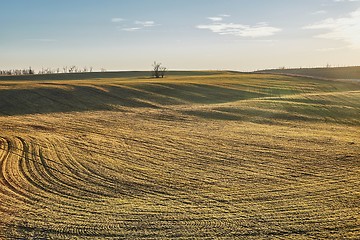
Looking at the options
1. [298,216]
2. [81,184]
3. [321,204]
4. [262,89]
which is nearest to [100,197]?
[81,184]

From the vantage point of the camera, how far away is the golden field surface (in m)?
11.5

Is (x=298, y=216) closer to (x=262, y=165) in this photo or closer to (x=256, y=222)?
(x=256, y=222)

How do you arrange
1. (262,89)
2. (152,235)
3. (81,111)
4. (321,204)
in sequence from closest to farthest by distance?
(152,235) → (321,204) → (81,111) → (262,89)

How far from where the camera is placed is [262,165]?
1798cm

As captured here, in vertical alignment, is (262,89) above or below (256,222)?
above

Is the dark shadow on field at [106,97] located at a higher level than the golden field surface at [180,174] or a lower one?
higher

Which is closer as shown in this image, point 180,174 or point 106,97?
point 180,174

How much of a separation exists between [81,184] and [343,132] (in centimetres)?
1989

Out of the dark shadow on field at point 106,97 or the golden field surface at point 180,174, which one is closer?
the golden field surface at point 180,174

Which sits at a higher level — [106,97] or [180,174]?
[106,97]

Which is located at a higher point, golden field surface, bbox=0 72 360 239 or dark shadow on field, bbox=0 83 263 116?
dark shadow on field, bbox=0 83 263 116

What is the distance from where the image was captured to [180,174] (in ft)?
54.3

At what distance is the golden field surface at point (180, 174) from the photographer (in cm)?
1146

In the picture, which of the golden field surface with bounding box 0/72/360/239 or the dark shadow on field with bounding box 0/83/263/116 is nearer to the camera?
the golden field surface with bounding box 0/72/360/239
